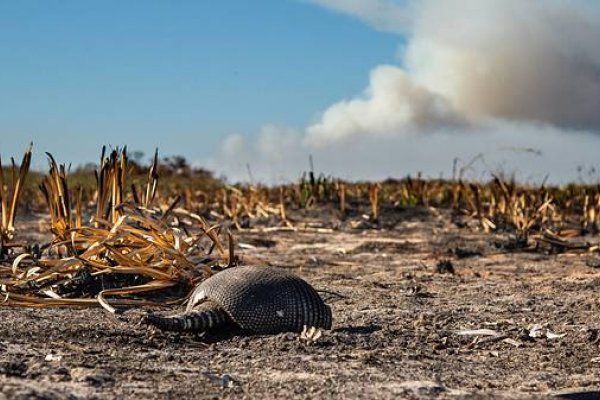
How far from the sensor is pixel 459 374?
3.99 m

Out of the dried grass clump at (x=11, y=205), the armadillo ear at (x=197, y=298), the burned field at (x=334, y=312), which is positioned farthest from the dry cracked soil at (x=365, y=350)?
the dried grass clump at (x=11, y=205)

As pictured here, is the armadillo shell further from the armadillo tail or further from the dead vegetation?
the dead vegetation

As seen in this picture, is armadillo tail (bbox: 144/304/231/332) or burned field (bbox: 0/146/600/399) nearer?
burned field (bbox: 0/146/600/399)

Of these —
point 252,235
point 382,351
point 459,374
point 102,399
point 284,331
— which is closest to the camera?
point 102,399

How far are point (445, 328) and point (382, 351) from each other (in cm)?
84

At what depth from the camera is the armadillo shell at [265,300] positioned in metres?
4.61

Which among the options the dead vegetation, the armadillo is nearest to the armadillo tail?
the armadillo

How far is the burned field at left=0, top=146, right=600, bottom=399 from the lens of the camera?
145 inches

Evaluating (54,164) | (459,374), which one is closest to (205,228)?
(54,164)

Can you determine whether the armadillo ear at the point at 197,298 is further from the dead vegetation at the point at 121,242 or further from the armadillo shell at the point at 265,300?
the dead vegetation at the point at 121,242

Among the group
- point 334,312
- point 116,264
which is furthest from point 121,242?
point 334,312

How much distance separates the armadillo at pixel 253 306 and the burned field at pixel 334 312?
0.30ft

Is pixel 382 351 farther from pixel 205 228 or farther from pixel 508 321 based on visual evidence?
pixel 205 228

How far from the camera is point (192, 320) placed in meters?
4.54
